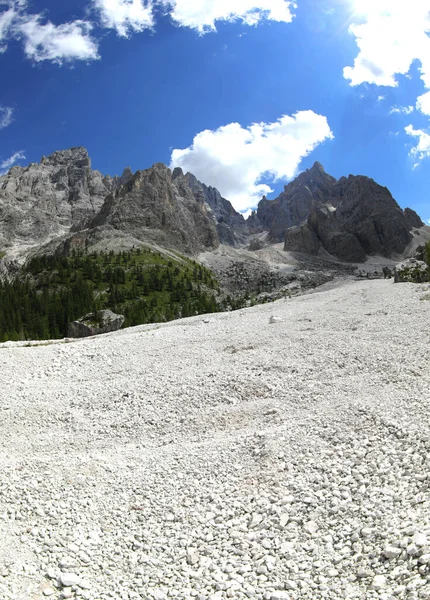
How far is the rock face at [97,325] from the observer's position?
300 feet

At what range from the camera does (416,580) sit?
8719mm

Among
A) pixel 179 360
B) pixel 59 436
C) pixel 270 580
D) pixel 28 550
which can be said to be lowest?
pixel 270 580

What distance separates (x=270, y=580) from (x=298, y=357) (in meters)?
16.6

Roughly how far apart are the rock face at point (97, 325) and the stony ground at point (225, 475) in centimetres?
6444

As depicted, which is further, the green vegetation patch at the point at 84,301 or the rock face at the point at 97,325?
the green vegetation patch at the point at 84,301

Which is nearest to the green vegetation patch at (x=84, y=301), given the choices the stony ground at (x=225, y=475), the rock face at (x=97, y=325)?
the rock face at (x=97, y=325)

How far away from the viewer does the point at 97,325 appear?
302ft

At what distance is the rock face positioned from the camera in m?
91.4

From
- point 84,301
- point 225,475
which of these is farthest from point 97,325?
point 225,475

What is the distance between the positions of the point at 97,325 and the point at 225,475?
81.8 metres

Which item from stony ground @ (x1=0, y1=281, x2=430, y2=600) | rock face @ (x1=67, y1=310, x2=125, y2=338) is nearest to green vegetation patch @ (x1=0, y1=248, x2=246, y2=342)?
rock face @ (x1=67, y1=310, x2=125, y2=338)

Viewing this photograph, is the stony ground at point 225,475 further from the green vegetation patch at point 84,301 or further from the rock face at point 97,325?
the green vegetation patch at point 84,301

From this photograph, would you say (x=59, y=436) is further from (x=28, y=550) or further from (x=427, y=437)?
(x=427, y=437)

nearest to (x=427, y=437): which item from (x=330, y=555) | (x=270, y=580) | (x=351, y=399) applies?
(x=351, y=399)
